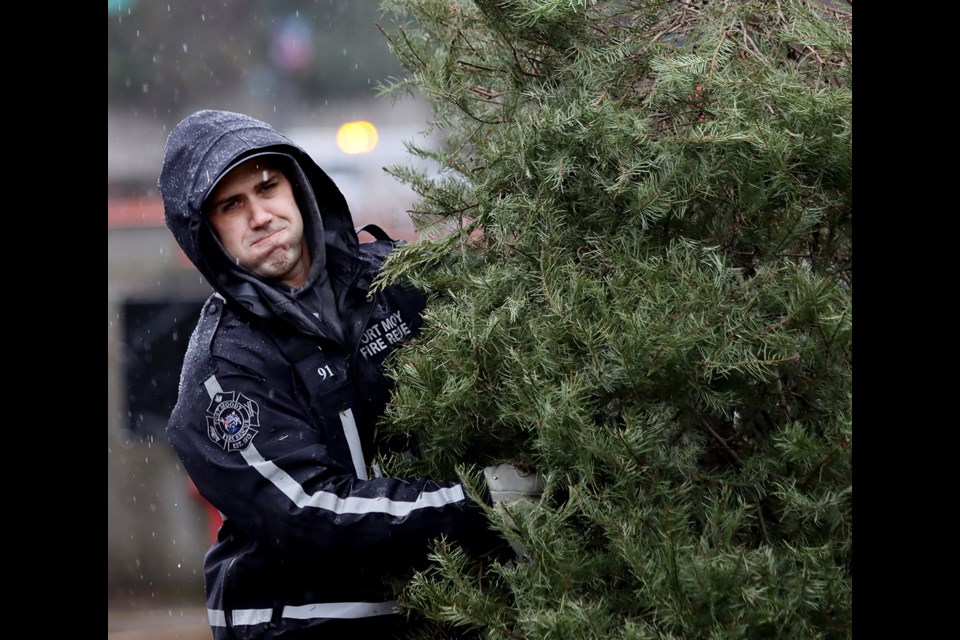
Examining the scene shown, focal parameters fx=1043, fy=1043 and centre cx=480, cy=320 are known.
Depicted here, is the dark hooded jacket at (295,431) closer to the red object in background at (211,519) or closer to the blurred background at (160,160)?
the blurred background at (160,160)

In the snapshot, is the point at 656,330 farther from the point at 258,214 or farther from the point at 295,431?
the point at 258,214

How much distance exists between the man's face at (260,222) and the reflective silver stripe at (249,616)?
84 cm

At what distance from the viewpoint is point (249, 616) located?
261 centimetres

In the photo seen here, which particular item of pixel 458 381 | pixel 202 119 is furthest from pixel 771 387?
pixel 202 119

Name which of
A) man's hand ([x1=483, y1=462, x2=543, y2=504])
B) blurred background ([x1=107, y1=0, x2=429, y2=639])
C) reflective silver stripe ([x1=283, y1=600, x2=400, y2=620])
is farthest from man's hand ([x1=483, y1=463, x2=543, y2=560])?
blurred background ([x1=107, y1=0, x2=429, y2=639])

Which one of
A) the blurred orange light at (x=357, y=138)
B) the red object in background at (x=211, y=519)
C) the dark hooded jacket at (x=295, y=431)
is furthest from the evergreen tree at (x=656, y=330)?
the blurred orange light at (x=357, y=138)

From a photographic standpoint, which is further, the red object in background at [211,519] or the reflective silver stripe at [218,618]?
the red object in background at [211,519]

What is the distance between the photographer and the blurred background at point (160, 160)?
276 inches

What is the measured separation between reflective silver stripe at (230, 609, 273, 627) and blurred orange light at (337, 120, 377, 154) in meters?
8.37

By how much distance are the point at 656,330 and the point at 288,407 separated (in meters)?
1.06

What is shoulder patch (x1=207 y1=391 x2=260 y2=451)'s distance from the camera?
2.45 metres

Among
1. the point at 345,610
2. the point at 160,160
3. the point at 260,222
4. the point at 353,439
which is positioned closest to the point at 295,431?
the point at 353,439

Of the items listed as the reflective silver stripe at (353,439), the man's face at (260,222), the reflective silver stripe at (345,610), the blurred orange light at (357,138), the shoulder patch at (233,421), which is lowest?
the reflective silver stripe at (345,610)

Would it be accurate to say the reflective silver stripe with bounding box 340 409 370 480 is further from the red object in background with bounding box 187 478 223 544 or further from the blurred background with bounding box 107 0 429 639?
the red object in background with bounding box 187 478 223 544
